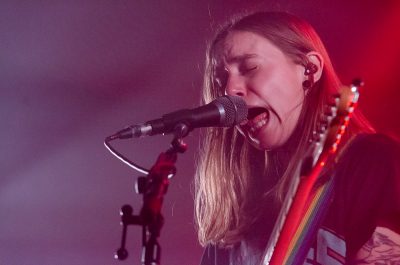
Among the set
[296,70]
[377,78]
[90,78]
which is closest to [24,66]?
[90,78]

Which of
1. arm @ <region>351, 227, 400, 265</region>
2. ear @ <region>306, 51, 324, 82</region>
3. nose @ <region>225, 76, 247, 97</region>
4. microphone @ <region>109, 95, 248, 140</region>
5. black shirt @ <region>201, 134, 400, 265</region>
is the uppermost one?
ear @ <region>306, 51, 324, 82</region>

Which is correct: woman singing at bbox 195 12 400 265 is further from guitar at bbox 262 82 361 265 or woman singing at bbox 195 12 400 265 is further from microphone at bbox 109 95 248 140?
microphone at bbox 109 95 248 140

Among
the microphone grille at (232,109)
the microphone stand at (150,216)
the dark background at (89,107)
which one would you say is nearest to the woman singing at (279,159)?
the microphone grille at (232,109)

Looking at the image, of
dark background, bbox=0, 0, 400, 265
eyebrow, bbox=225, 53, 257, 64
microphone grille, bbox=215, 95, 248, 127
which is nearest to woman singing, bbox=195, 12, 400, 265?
eyebrow, bbox=225, 53, 257, 64

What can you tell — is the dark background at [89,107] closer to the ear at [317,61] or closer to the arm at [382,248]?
the ear at [317,61]

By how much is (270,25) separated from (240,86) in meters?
0.27

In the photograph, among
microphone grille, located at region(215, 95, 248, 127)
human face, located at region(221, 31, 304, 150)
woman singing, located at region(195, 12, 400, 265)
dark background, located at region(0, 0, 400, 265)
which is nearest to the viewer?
microphone grille, located at region(215, 95, 248, 127)

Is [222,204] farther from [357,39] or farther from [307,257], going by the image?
[357,39]

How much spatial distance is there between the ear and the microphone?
579 millimetres

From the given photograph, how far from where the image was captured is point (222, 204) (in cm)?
229

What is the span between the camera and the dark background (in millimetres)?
2723

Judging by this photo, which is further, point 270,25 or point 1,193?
point 1,193

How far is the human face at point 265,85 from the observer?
1.94 metres

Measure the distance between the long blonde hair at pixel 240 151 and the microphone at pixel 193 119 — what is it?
45cm
